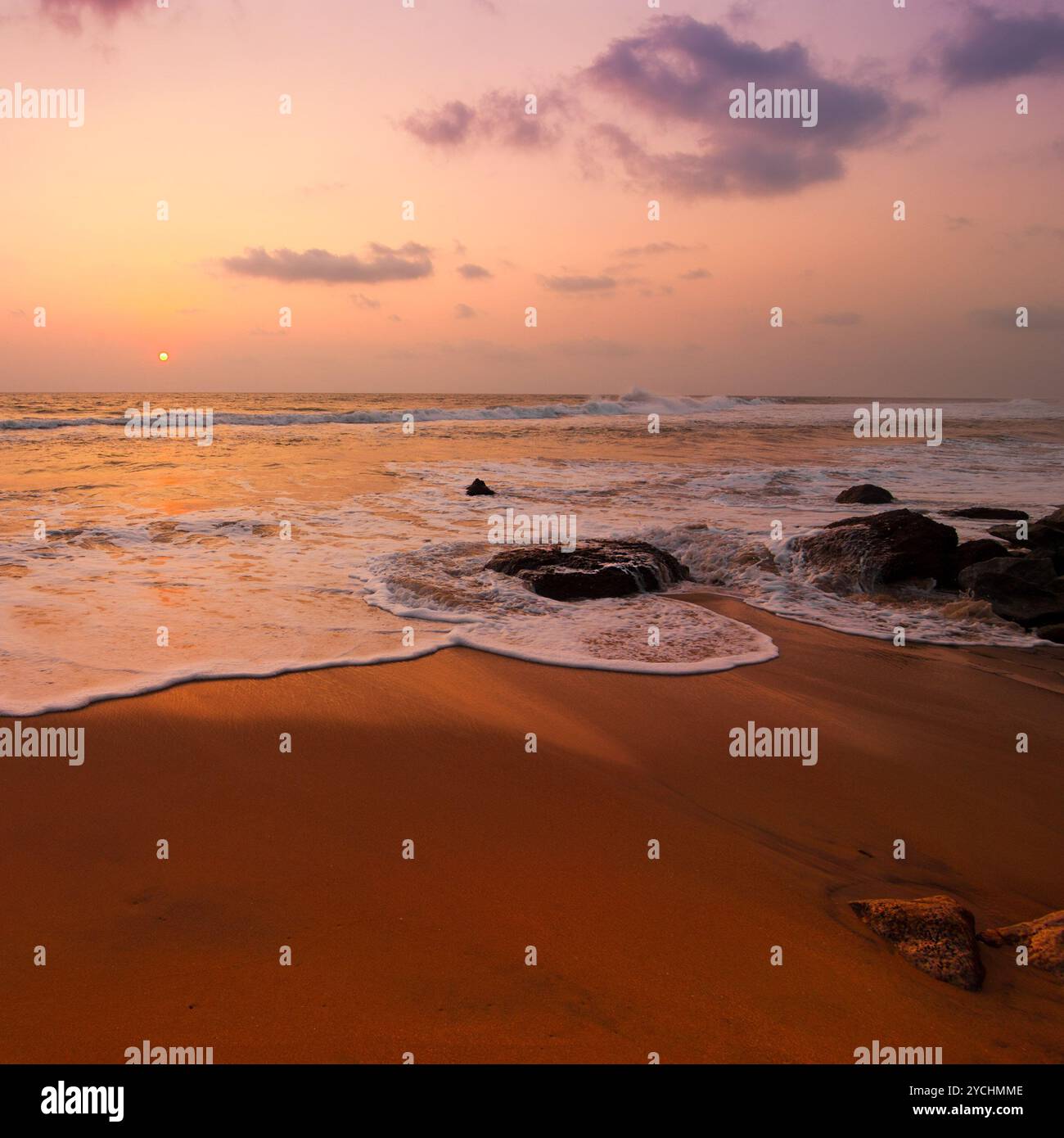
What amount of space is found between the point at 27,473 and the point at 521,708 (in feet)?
60.1

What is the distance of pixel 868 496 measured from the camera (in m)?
14.7

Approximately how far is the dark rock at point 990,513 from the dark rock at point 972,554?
14.5ft

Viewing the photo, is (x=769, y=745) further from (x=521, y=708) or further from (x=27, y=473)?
(x=27, y=473)

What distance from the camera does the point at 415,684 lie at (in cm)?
573

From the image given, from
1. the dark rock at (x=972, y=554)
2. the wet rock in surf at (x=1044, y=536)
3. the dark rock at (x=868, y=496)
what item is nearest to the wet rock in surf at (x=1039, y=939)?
the dark rock at (x=972, y=554)

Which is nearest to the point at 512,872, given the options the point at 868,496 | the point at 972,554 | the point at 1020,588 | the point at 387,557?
the point at 387,557

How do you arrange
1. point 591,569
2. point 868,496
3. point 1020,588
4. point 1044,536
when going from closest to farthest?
1. point 1020,588
2. point 591,569
3. point 1044,536
4. point 868,496

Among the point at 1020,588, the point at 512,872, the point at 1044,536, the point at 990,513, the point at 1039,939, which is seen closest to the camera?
the point at 1039,939

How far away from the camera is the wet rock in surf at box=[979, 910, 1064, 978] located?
9.05 ft

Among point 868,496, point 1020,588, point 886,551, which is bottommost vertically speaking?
point 1020,588

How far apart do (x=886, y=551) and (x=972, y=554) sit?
104cm

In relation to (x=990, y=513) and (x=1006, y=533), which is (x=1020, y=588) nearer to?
(x=1006, y=533)

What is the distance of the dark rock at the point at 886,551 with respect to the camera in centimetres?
888
